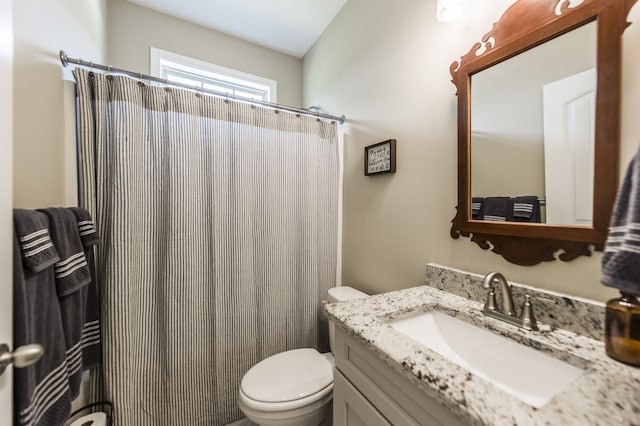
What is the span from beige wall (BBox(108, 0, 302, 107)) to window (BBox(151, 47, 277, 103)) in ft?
0.16

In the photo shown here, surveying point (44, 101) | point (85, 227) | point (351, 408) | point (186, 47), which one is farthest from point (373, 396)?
point (186, 47)

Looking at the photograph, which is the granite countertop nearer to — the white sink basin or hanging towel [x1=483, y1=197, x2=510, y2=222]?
the white sink basin

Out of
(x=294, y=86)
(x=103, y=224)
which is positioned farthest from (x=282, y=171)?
(x=294, y=86)

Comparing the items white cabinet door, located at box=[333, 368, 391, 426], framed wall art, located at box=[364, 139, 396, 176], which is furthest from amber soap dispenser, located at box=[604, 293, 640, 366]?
framed wall art, located at box=[364, 139, 396, 176]

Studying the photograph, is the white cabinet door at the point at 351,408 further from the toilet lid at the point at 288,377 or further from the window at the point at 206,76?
the window at the point at 206,76

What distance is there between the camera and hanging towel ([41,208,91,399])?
784 mm

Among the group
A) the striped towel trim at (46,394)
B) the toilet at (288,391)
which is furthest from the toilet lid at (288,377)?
the striped towel trim at (46,394)

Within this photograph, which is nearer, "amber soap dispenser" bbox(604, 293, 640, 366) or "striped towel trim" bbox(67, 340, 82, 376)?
"amber soap dispenser" bbox(604, 293, 640, 366)

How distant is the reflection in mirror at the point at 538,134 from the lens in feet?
2.29

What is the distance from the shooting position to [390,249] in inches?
54.1

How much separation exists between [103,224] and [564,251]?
71.5 inches

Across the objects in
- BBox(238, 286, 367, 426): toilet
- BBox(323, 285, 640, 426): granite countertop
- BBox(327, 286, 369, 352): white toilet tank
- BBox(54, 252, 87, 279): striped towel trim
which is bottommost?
BBox(238, 286, 367, 426): toilet

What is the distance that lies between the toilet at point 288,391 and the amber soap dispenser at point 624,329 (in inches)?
39.3

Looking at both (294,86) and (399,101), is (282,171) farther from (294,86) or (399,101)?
(294,86)
